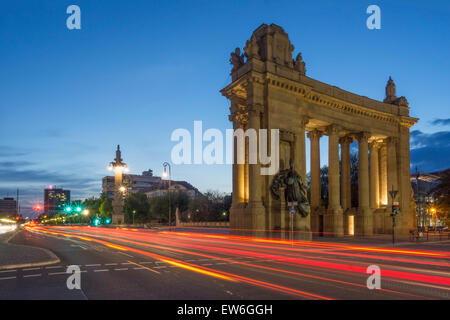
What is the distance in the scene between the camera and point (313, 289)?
952cm

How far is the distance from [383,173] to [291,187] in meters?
23.2

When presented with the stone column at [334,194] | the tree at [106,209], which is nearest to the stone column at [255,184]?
the stone column at [334,194]

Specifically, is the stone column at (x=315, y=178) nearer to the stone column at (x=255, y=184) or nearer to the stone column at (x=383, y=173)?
the stone column at (x=383, y=173)

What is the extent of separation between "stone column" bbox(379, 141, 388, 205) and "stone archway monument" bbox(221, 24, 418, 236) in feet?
0.45

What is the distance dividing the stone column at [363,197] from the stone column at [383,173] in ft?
19.4

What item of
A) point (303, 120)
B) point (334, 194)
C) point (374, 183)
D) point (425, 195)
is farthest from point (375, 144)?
point (425, 195)

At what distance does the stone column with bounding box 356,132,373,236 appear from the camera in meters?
42.2

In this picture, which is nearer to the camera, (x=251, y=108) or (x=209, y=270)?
(x=209, y=270)

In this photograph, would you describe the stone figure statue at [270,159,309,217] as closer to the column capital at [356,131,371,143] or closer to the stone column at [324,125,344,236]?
the stone column at [324,125,344,236]

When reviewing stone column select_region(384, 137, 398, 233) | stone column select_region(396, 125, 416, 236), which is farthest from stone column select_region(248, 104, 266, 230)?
stone column select_region(396, 125, 416, 236)

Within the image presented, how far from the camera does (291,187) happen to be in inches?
1257
